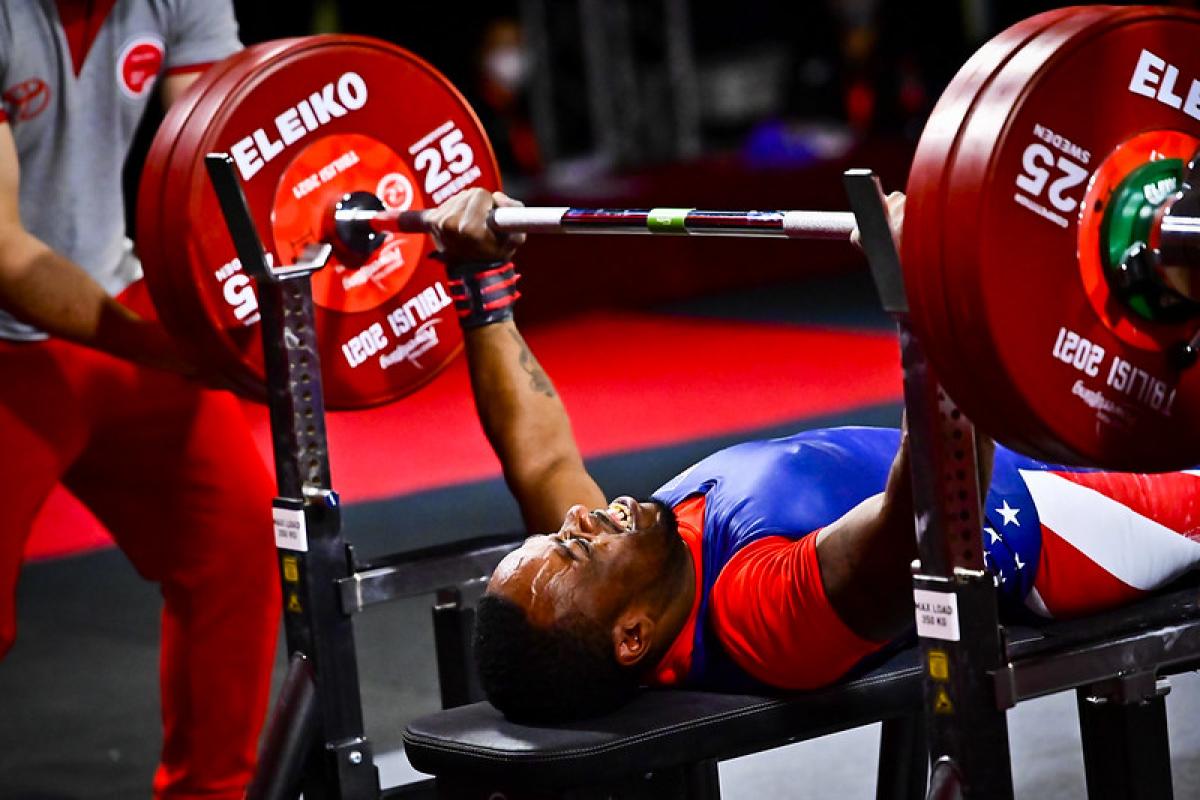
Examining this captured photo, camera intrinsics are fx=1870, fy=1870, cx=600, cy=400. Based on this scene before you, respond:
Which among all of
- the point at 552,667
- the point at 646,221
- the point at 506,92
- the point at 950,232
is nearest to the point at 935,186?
the point at 950,232

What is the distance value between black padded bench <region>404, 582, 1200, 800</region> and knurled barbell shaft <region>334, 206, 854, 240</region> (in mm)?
542

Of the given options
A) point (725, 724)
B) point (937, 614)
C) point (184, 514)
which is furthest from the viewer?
point (184, 514)

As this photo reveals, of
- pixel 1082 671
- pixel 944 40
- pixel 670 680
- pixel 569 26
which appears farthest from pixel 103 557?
pixel 944 40

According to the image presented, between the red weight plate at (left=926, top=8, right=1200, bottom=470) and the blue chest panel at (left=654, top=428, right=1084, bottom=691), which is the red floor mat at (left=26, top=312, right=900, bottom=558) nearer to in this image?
the blue chest panel at (left=654, top=428, right=1084, bottom=691)

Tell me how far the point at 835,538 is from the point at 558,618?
0.37 m

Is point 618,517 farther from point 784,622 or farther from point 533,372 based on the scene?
point 533,372

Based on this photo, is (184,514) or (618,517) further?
(184,514)

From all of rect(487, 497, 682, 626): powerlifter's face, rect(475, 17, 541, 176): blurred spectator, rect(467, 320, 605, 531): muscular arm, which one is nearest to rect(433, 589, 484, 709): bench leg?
rect(467, 320, 605, 531): muscular arm

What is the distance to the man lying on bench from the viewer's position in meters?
2.31

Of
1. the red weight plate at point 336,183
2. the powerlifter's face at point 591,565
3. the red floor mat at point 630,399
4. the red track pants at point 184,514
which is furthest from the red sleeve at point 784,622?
the red floor mat at point 630,399

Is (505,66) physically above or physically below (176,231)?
above

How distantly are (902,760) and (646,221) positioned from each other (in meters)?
1.03

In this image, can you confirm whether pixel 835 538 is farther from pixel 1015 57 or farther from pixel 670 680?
pixel 1015 57

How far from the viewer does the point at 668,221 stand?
7.86 feet
